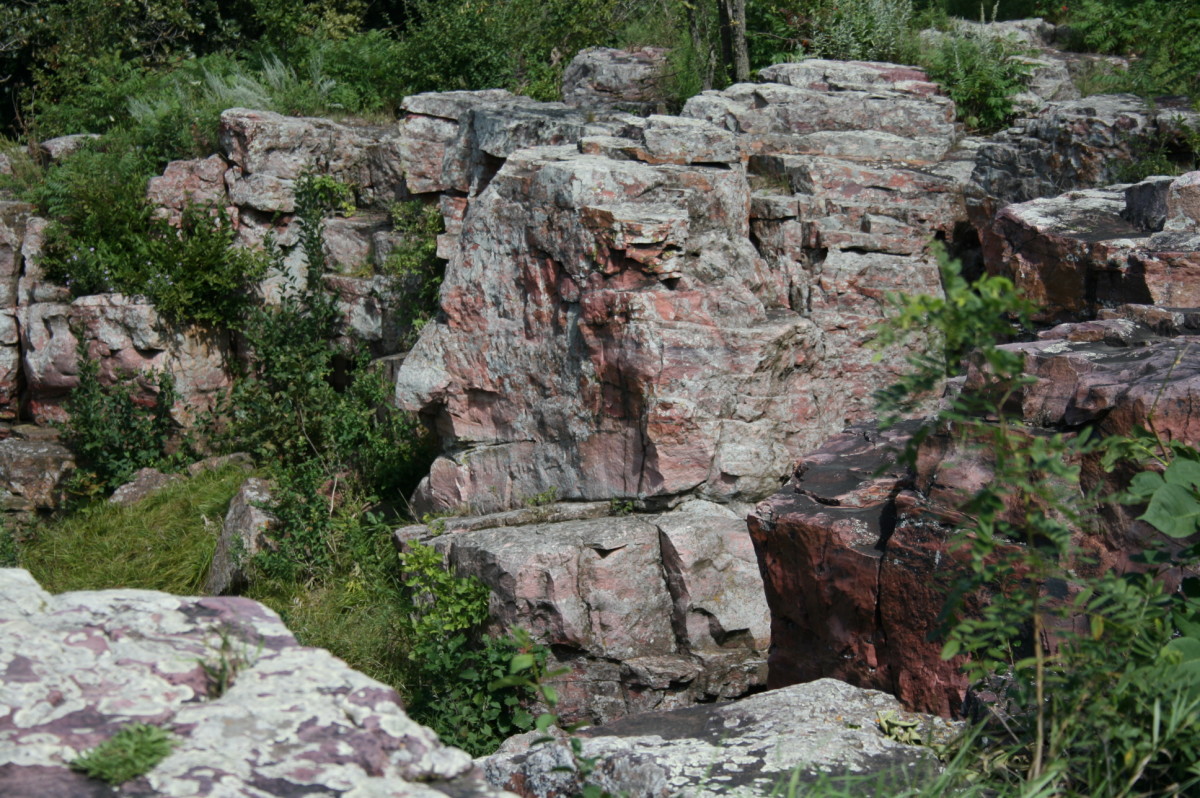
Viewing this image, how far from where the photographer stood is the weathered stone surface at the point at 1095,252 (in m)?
5.16

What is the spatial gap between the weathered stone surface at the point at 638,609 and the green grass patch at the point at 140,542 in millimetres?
3415

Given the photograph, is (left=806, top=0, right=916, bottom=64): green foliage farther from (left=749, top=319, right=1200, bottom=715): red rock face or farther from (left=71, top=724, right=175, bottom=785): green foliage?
(left=71, top=724, right=175, bottom=785): green foliage

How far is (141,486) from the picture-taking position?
9.56 m

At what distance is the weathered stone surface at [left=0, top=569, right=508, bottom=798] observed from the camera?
178 cm

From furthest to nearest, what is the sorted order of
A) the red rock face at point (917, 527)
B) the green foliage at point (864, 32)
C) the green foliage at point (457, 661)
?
the green foliage at point (864, 32) → the green foliage at point (457, 661) → the red rock face at point (917, 527)

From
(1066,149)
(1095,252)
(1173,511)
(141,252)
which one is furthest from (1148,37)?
(141,252)

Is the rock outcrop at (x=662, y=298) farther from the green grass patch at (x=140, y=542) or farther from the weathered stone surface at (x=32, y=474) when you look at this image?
the weathered stone surface at (x=32, y=474)

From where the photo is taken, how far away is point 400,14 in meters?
15.4

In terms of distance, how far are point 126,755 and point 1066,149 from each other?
8.05 m

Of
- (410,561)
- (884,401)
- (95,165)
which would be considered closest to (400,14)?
(95,165)

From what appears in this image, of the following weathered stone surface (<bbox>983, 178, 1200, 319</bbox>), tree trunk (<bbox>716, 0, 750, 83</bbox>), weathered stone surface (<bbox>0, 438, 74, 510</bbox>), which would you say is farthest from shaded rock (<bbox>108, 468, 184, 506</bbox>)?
weathered stone surface (<bbox>983, 178, 1200, 319</bbox>)

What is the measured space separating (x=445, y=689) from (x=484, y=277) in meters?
2.79

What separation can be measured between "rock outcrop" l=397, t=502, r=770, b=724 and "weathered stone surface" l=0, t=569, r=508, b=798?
4.19 metres

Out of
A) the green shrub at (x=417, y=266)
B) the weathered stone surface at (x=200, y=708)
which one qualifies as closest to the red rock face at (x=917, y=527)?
the weathered stone surface at (x=200, y=708)
